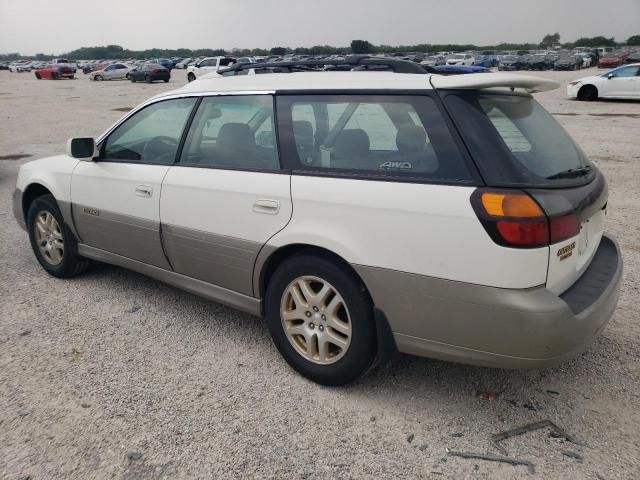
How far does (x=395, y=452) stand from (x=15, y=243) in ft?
16.1

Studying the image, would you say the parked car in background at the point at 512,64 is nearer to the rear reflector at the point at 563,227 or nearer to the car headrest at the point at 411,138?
the car headrest at the point at 411,138

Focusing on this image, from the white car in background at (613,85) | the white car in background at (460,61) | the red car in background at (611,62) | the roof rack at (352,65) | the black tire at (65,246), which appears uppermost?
the roof rack at (352,65)

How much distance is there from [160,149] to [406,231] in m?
2.10

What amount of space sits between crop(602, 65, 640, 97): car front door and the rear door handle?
20.3m

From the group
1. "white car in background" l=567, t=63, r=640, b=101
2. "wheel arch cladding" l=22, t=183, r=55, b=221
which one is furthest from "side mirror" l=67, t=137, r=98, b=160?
"white car in background" l=567, t=63, r=640, b=101

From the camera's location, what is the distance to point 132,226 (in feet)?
12.6

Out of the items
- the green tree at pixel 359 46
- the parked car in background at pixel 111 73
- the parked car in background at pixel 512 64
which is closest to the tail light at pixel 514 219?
the green tree at pixel 359 46

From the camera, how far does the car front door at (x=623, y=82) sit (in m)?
19.0

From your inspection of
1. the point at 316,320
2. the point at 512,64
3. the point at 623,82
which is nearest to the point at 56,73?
the point at 512,64

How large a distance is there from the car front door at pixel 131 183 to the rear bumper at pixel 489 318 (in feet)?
5.80

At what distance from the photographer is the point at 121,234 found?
3951 millimetres

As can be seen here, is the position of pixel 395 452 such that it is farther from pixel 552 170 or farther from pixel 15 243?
pixel 15 243

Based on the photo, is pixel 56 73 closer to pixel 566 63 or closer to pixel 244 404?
pixel 566 63

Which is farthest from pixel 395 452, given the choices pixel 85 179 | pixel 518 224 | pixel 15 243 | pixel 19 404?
pixel 15 243
